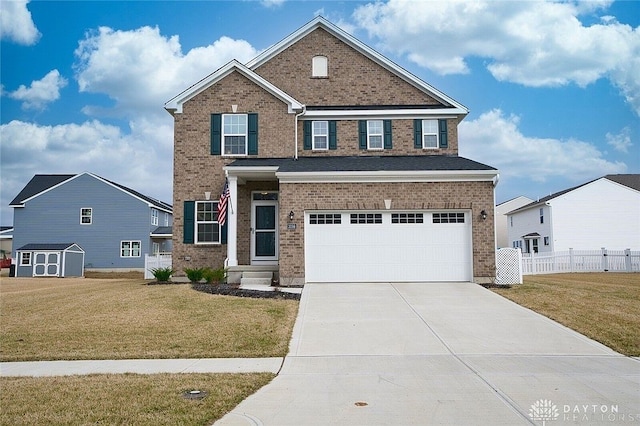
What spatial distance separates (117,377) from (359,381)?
11.6ft

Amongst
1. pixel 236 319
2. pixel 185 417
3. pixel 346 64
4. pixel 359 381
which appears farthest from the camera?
pixel 346 64

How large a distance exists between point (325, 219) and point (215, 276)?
4100mm

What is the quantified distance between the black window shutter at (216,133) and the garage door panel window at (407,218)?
23.2 ft

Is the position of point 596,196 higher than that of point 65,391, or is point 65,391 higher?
point 596,196

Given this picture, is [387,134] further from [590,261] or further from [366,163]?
[590,261]

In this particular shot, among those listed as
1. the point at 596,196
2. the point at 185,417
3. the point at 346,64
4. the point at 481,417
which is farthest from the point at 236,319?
the point at 596,196

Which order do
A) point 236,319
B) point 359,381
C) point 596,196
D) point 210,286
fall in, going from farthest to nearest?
point 596,196
point 210,286
point 236,319
point 359,381

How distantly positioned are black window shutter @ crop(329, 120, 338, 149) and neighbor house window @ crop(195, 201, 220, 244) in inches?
203

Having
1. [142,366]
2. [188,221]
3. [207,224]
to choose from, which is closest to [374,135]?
[207,224]

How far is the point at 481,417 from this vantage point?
18.9 feet

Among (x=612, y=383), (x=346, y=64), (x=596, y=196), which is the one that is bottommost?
(x=612, y=383)

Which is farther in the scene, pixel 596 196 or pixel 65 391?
pixel 596 196

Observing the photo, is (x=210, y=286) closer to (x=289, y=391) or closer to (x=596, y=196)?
(x=289, y=391)

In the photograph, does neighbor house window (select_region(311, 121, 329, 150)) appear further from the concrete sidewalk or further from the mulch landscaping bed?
the concrete sidewalk
